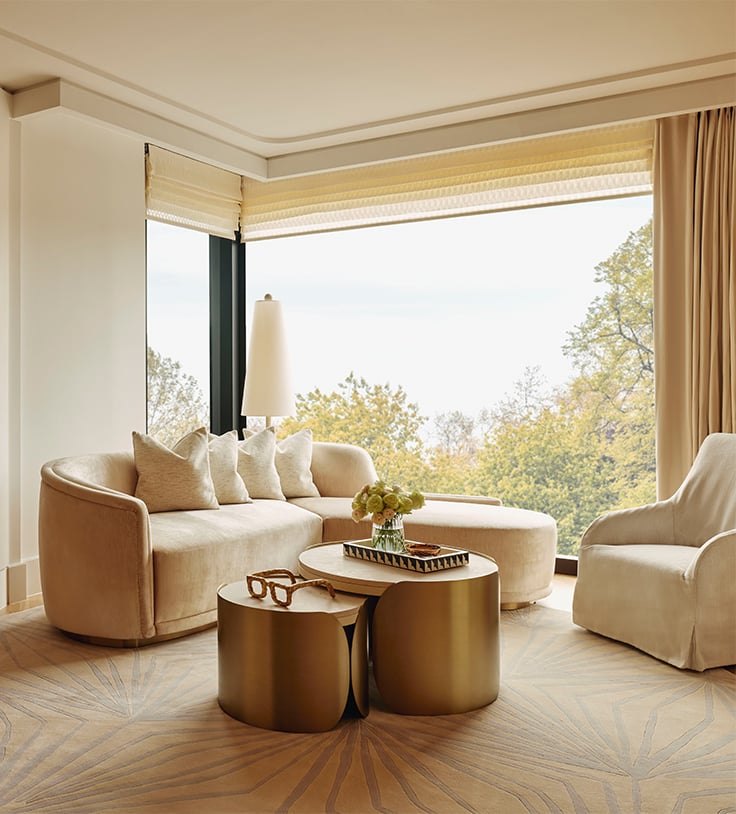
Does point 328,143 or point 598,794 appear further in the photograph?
point 328,143

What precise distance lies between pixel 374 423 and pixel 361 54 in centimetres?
359

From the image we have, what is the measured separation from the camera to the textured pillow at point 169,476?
161 inches

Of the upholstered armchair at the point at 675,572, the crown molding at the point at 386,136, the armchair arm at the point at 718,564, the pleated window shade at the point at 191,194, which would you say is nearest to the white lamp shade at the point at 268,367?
the pleated window shade at the point at 191,194

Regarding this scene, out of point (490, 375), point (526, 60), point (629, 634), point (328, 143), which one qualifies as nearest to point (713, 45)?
point (526, 60)

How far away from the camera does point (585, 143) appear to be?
4.73m

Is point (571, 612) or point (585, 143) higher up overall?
point (585, 143)

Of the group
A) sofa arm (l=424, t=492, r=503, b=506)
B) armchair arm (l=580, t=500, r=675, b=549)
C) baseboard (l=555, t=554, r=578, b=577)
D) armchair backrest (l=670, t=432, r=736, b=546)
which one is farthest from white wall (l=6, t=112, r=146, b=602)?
armchair backrest (l=670, t=432, r=736, b=546)

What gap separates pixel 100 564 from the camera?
11.2 feet

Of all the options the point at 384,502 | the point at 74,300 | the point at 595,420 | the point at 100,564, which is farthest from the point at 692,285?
the point at 74,300

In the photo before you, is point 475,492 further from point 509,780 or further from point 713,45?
point 509,780

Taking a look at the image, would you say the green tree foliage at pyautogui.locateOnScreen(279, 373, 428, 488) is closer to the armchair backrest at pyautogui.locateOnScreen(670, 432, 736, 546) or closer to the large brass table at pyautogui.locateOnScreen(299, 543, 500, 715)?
the armchair backrest at pyautogui.locateOnScreen(670, 432, 736, 546)

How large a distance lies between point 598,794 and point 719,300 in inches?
115

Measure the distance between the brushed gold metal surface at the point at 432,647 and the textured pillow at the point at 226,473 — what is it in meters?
1.84

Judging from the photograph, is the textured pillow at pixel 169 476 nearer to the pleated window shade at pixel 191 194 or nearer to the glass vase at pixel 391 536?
the glass vase at pixel 391 536
